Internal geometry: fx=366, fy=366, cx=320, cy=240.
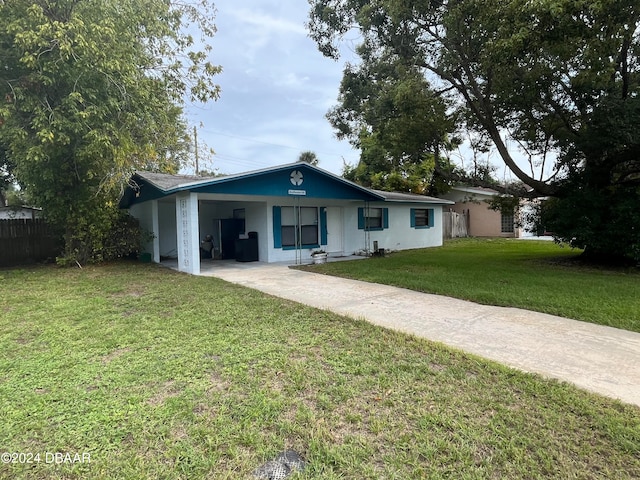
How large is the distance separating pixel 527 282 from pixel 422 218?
9.87 m

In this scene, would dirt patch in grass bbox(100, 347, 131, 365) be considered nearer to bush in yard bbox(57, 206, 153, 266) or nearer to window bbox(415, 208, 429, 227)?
bush in yard bbox(57, 206, 153, 266)

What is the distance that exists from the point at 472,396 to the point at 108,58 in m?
9.56

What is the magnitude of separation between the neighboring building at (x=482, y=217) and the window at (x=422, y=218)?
615 centimetres

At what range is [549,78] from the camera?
9.34 meters

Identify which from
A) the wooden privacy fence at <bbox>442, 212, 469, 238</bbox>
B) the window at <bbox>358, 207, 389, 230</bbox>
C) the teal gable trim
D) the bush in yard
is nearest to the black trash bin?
the teal gable trim

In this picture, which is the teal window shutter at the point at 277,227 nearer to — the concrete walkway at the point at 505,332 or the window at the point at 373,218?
the window at the point at 373,218

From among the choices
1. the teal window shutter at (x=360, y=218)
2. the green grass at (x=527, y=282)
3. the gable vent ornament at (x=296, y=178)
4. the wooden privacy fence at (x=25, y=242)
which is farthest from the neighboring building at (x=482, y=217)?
the wooden privacy fence at (x=25, y=242)

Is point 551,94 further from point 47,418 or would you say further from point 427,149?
point 47,418

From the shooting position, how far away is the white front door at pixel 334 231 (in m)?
Result: 14.1

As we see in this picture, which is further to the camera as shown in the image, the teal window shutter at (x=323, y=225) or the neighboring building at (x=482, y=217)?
the neighboring building at (x=482, y=217)

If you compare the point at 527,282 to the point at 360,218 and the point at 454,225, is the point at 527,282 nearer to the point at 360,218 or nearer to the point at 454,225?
the point at 360,218

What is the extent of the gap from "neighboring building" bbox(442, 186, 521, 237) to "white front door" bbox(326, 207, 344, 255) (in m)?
11.7

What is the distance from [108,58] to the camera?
820 centimetres

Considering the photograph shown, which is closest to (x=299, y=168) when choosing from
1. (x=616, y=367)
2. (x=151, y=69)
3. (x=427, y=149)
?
(x=427, y=149)
